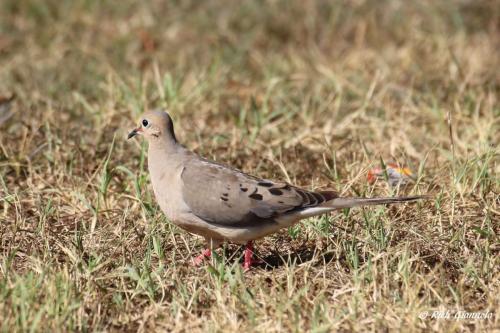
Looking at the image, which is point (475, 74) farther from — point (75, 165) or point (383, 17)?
point (75, 165)

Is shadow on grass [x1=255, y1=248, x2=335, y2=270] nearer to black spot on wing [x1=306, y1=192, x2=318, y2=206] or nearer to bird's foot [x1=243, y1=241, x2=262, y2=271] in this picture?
bird's foot [x1=243, y1=241, x2=262, y2=271]

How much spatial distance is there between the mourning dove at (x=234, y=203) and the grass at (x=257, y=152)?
0.19 m

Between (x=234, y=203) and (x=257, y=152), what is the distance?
172 centimetres

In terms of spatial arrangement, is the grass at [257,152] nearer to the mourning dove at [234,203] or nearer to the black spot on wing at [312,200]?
the mourning dove at [234,203]

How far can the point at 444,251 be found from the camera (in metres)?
4.86

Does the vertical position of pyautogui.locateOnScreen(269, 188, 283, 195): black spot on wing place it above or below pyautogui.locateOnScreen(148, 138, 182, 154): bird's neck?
below

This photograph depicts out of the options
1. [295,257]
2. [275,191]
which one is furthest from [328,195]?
[295,257]

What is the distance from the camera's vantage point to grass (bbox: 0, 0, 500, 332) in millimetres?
4324

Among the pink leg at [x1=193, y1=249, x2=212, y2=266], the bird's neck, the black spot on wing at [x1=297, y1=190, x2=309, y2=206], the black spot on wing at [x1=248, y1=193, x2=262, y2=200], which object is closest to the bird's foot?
the pink leg at [x1=193, y1=249, x2=212, y2=266]

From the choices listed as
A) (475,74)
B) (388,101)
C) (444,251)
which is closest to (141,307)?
(444,251)

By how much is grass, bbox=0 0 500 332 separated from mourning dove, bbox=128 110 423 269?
19cm

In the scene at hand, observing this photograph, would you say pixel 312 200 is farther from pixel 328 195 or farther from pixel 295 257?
pixel 295 257

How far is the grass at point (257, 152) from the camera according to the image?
4.32 m

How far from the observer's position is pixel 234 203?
475cm
